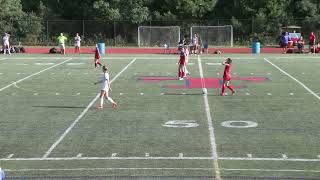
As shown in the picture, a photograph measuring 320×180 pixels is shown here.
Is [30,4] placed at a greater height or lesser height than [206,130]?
greater

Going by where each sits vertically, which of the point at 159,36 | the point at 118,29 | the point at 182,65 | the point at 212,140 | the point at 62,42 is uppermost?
the point at 118,29

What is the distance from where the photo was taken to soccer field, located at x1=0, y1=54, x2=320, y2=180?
38.9 ft

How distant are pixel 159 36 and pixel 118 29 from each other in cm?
761

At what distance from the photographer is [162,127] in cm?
1606

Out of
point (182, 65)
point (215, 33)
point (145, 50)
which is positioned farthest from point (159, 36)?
point (182, 65)

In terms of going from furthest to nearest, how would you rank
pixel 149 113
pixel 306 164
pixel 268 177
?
1. pixel 149 113
2. pixel 306 164
3. pixel 268 177

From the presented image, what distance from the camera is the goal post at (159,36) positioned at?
188ft

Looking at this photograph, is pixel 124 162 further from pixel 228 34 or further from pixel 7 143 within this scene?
pixel 228 34

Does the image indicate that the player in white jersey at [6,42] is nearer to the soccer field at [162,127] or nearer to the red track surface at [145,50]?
the red track surface at [145,50]

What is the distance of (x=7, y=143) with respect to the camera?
46.4 feet

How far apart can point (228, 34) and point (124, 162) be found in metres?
48.1

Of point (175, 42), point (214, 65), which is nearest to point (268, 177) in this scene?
point (214, 65)

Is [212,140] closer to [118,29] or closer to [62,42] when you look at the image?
[62,42]

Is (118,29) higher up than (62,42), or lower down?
higher up
